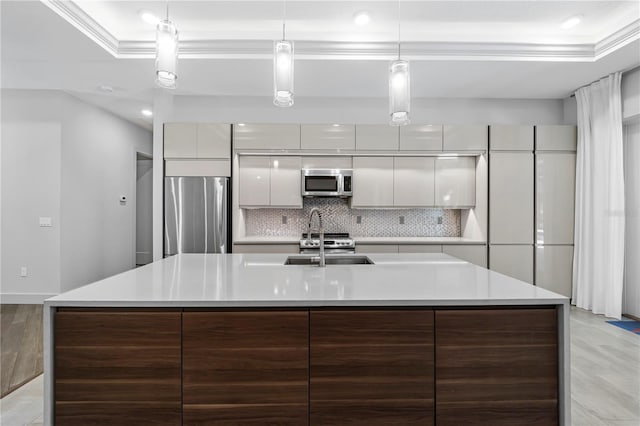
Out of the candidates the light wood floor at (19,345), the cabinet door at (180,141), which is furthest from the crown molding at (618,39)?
the light wood floor at (19,345)

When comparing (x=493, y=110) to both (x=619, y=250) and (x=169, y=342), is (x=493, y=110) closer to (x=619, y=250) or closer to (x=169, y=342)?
(x=619, y=250)

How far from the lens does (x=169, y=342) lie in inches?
62.6

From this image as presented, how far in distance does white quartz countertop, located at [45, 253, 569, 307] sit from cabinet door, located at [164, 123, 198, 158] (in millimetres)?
2299

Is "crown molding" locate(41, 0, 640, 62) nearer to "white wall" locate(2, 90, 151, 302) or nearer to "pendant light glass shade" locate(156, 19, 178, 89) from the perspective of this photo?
"pendant light glass shade" locate(156, 19, 178, 89)

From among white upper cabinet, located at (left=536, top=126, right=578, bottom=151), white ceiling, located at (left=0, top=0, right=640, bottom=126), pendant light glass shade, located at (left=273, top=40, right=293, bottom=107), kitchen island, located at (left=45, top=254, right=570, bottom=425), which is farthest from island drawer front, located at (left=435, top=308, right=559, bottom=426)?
white upper cabinet, located at (left=536, top=126, right=578, bottom=151)

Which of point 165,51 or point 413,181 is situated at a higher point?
point 165,51

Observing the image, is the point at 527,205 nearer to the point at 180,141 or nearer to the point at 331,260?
the point at 331,260

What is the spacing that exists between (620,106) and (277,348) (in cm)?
448

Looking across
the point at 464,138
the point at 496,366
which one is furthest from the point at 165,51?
the point at 464,138

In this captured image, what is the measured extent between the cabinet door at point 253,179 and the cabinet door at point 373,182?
114 cm

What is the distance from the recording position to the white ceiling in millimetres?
3119

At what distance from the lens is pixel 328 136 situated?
454 centimetres

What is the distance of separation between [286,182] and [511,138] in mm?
2891

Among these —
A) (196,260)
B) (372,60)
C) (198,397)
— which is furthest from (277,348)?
→ (372,60)
